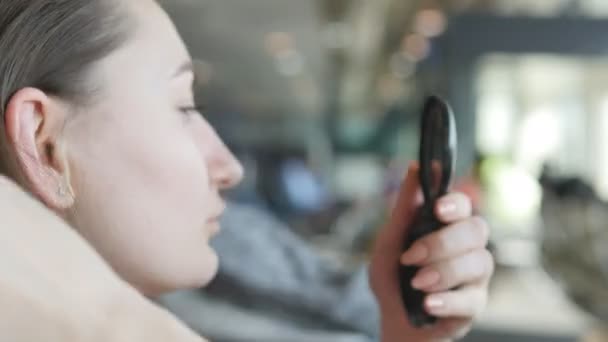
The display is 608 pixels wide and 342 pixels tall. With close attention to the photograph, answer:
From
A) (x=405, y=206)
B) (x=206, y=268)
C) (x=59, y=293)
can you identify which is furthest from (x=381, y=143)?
(x=59, y=293)

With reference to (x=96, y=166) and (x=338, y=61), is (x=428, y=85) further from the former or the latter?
(x=96, y=166)

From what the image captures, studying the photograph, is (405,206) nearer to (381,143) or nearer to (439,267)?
(439,267)

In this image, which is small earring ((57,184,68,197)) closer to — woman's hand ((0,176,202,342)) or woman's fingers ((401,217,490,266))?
woman's hand ((0,176,202,342))

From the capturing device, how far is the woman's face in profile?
537 mm

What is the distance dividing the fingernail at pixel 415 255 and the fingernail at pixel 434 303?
0.04 meters

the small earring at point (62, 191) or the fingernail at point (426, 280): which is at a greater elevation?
the small earring at point (62, 191)

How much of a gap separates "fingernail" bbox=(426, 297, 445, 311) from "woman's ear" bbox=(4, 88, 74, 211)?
312 mm

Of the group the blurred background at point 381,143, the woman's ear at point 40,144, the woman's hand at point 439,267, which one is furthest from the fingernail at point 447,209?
the woman's ear at point 40,144

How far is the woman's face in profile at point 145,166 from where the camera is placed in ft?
1.76

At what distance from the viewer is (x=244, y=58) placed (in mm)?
12414

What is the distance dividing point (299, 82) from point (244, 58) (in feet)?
8.46

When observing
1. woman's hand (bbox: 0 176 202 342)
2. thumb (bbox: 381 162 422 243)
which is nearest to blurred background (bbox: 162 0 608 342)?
thumb (bbox: 381 162 422 243)

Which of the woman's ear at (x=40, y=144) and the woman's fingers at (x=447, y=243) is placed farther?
the woman's fingers at (x=447, y=243)

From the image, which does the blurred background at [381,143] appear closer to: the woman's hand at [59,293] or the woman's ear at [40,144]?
the woman's ear at [40,144]
